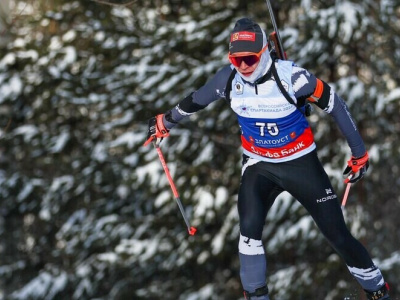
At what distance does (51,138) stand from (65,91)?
1.26 m

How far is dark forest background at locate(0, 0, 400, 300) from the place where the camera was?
42.3ft

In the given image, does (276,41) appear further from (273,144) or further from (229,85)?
(273,144)

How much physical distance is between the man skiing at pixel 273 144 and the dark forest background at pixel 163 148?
21.7 feet

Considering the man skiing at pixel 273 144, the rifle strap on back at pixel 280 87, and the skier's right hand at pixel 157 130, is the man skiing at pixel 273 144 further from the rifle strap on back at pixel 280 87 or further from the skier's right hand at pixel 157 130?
the skier's right hand at pixel 157 130

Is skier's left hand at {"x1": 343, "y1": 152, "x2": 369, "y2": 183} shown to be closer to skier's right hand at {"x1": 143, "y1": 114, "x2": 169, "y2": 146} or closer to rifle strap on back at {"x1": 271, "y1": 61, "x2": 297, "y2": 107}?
rifle strap on back at {"x1": 271, "y1": 61, "x2": 297, "y2": 107}

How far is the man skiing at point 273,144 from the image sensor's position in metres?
5.38

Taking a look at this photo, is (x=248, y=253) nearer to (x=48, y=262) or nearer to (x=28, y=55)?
(x=28, y=55)

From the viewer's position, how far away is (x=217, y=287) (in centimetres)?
1467

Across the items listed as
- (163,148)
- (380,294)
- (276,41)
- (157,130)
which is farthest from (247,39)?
(163,148)

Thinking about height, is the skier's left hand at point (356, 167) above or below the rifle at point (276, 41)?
below

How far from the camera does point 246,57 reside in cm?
533

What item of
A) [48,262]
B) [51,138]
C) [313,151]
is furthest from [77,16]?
[313,151]

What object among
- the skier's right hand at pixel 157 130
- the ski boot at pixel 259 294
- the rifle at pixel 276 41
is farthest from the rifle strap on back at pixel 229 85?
the ski boot at pixel 259 294

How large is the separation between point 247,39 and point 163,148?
29.7 ft
